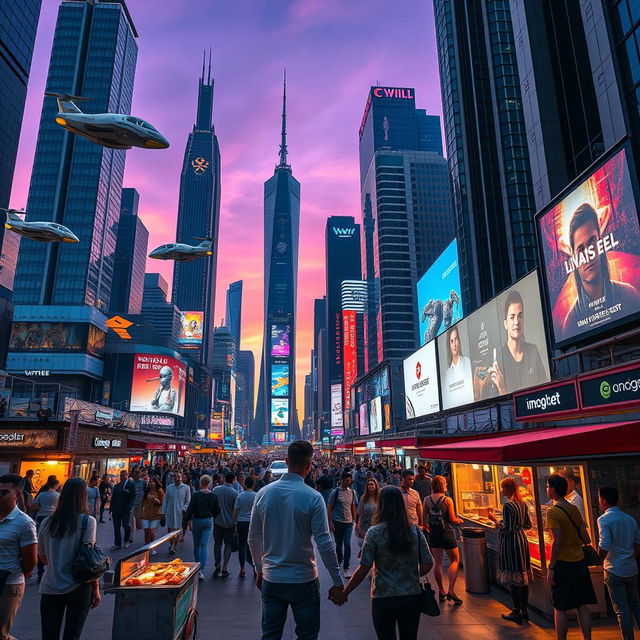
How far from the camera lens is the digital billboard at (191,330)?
5241 inches

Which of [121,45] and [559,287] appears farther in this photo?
[121,45]

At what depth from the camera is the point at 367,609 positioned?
284 inches

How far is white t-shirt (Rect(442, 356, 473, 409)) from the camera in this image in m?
30.0

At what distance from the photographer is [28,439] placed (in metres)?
19.2

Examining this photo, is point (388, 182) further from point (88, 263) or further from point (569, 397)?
point (569, 397)

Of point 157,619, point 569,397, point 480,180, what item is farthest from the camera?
point 480,180

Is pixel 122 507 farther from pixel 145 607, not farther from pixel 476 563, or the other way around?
pixel 476 563

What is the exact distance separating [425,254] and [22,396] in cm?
12676

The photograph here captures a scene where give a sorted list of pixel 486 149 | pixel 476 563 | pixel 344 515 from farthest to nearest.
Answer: pixel 486 149, pixel 344 515, pixel 476 563

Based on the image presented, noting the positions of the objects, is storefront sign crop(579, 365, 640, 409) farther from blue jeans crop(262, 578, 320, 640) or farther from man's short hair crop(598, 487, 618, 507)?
blue jeans crop(262, 578, 320, 640)

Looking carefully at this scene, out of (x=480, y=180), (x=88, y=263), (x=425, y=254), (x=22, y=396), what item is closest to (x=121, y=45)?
(x=88, y=263)

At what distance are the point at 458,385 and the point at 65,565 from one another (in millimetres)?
30164

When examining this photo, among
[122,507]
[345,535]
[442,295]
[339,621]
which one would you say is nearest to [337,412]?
[442,295]

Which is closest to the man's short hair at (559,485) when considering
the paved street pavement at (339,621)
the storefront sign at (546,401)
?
the paved street pavement at (339,621)
